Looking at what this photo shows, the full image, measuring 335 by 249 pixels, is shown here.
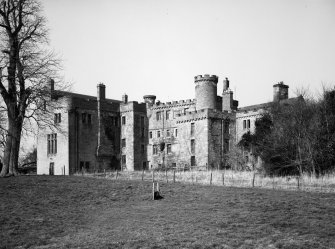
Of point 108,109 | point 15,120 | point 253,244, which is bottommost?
point 253,244

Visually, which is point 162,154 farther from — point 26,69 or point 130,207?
point 130,207

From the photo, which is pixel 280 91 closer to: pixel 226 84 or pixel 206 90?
pixel 226 84

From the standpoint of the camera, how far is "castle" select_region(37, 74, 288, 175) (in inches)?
1922

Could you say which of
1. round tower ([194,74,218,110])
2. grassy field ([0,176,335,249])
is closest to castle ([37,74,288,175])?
round tower ([194,74,218,110])

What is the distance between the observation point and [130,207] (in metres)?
21.5

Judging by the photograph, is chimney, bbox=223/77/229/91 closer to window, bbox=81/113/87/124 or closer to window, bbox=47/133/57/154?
window, bbox=81/113/87/124

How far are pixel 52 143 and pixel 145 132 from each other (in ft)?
36.8

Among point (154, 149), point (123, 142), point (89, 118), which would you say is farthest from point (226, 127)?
point (89, 118)

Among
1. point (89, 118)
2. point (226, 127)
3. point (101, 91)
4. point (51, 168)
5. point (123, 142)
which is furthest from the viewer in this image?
point (123, 142)

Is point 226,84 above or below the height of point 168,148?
above

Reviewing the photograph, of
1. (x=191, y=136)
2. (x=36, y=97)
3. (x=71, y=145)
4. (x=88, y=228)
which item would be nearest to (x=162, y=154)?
(x=191, y=136)

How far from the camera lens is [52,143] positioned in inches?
1988

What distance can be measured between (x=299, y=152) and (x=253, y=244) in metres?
21.3

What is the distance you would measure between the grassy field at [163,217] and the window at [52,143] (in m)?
23.2
